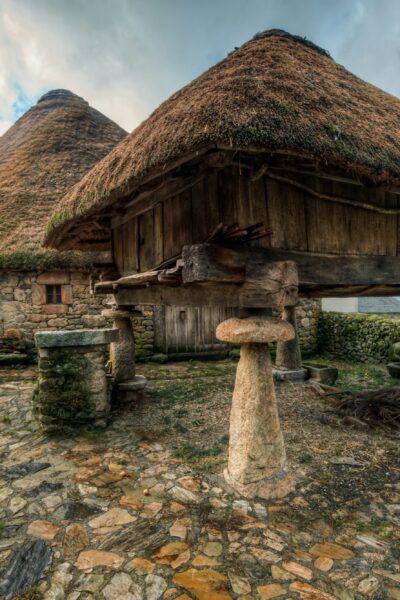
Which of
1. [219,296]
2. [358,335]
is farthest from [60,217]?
[358,335]

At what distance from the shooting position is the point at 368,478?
2.93 meters

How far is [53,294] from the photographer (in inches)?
320

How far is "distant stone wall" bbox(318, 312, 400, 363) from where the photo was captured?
8125 millimetres

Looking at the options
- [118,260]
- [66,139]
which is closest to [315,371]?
[118,260]

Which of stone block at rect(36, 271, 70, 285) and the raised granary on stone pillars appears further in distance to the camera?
stone block at rect(36, 271, 70, 285)

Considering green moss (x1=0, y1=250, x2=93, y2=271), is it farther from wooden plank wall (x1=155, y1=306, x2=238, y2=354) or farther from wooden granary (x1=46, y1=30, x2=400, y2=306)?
wooden granary (x1=46, y1=30, x2=400, y2=306)

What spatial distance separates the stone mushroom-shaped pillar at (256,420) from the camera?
2561mm

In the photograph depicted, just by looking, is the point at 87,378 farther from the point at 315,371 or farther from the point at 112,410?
the point at 315,371

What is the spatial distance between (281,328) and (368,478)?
1.48 meters

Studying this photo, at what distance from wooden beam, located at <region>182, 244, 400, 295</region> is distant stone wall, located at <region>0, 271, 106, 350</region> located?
20.3 feet

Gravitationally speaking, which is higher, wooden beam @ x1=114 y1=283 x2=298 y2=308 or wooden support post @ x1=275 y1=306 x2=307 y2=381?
wooden beam @ x1=114 y1=283 x2=298 y2=308

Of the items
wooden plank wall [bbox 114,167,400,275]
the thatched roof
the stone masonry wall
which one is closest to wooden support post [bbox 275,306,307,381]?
wooden plank wall [bbox 114,167,400,275]

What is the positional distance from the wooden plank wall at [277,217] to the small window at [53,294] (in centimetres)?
520

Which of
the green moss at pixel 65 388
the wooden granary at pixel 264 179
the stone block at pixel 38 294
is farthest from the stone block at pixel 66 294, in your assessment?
the wooden granary at pixel 264 179
